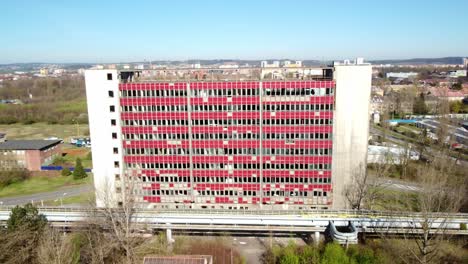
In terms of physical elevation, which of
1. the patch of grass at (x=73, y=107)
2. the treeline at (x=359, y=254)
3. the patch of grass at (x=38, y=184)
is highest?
the patch of grass at (x=73, y=107)

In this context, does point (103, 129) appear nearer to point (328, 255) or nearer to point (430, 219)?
point (328, 255)

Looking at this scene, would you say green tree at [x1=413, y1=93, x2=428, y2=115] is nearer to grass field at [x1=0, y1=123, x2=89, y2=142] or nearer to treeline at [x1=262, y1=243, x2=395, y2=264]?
treeline at [x1=262, y1=243, x2=395, y2=264]

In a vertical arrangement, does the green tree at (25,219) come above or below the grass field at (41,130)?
above

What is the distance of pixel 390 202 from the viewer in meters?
57.8

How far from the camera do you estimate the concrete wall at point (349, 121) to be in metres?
48.2

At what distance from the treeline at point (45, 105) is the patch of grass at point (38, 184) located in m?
69.9

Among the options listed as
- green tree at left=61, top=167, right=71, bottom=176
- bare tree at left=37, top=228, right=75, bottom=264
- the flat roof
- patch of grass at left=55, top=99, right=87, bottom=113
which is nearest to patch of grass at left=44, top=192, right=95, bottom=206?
green tree at left=61, top=167, right=71, bottom=176

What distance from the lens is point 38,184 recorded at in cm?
7281

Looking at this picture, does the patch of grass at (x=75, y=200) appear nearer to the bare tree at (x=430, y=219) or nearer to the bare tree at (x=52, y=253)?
the bare tree at (x=52, y=253)

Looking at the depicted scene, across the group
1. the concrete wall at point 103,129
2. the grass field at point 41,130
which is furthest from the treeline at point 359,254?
the grass field at point 41,130

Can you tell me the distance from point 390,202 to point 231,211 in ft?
93.4

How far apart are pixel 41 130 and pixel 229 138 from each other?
106 metres

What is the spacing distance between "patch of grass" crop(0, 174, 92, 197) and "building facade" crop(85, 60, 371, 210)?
23106 mm

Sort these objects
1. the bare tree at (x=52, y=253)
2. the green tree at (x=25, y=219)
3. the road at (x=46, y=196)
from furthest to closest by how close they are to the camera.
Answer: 1. the road at (x=46, y=196)
2. the green tree at (x=25, y=219)
3. the bare tree at (x=52, y=253)
